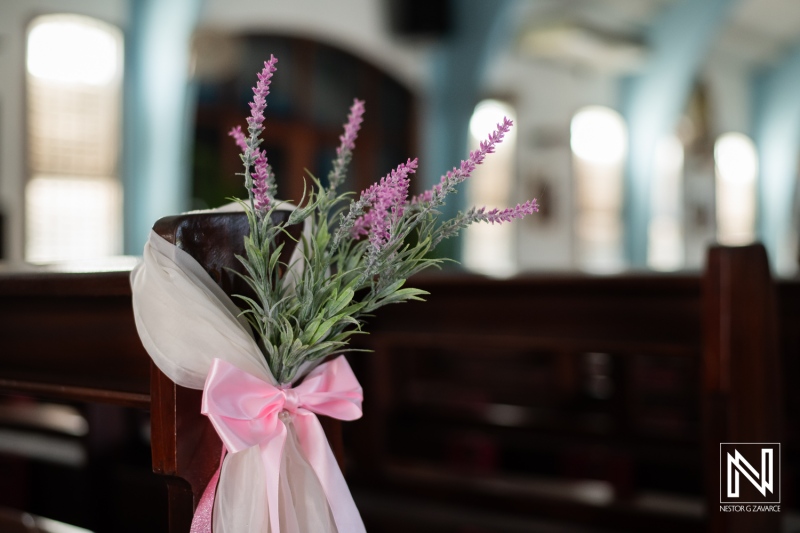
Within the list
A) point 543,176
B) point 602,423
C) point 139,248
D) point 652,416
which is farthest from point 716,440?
point 543,176

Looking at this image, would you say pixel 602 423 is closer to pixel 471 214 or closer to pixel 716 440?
pixel 716 440

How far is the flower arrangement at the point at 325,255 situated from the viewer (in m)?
0.94

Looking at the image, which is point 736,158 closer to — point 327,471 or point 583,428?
point 583,428

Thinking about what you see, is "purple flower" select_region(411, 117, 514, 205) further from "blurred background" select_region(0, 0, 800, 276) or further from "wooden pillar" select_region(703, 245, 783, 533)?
"blurred background" select_region(0, 0, 800, 276)

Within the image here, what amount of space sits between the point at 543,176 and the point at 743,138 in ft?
14.8

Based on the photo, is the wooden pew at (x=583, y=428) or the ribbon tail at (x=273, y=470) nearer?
the ribbon tail at (x=273, y=470)

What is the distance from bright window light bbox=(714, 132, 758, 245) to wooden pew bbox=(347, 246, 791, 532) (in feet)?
33.1

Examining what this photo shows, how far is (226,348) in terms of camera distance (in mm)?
972

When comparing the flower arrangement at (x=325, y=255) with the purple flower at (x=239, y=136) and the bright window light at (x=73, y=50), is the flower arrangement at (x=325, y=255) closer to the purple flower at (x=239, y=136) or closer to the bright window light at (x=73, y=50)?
the purple flower at (x=239, y=136)

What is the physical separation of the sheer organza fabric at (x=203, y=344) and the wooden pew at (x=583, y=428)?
112cm

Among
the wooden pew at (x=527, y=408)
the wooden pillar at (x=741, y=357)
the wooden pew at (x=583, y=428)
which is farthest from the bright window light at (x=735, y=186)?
the wooden pillar at (x=741, y=357)

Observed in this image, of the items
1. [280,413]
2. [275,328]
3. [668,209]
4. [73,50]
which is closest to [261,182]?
[275,328]

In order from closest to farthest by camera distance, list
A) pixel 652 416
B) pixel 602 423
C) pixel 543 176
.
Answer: pixel 602 423, pixel 652 416, pixel 543 176

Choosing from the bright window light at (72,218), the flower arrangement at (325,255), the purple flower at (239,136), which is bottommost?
the flower arrangement at (325,255)
